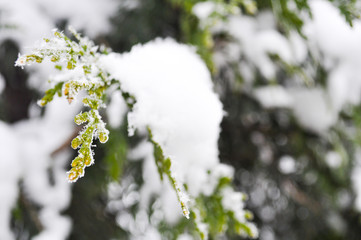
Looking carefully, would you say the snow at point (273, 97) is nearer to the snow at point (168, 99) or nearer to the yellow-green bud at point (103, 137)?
the snow at point (168, 99)

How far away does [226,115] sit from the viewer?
3.28 feet

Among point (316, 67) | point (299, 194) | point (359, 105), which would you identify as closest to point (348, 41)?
point (316, 67)

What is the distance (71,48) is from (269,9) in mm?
1080

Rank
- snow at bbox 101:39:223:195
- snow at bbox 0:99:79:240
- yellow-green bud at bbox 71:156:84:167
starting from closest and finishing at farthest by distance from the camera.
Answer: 1. yellow-green bud at bbox 71:156:84:167
2. snow at bbox 101:39:223:195
3. snow at bbox 0:99:79:240

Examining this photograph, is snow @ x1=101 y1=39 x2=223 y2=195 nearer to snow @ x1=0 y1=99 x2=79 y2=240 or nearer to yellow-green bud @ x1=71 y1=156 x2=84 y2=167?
yellow-green bud @ x1=71 y1=156 x2=84 y2=167

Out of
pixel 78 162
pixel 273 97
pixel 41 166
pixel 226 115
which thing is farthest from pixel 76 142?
pixel 273 97

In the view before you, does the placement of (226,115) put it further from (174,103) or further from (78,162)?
(78,162)

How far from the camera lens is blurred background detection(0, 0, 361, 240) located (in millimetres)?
1048

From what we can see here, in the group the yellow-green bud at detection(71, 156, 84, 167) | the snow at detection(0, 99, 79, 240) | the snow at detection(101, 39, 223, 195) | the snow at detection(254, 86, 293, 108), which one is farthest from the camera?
the snow at detection(254, 86, 293, 108)

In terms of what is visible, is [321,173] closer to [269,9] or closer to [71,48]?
[269,9]

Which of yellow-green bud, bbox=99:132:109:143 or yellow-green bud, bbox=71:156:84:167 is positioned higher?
yellow-green bud, bbox=99:132:109:143

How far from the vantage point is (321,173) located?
1590mm

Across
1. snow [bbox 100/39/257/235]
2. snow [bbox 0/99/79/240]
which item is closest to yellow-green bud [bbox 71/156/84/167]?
snow [bbox 100/39/257/235]

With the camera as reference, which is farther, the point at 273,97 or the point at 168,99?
the point at 273,97
